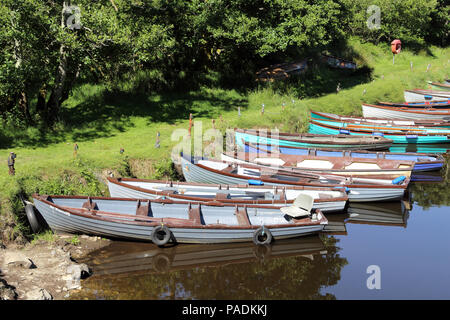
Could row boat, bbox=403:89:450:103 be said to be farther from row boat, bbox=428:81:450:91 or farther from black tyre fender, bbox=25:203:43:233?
black tyre fender, bbox=25:203:43:233

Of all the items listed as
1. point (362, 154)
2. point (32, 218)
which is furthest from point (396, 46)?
point (32, 218)

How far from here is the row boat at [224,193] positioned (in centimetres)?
1764

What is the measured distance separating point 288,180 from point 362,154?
6.16 metres

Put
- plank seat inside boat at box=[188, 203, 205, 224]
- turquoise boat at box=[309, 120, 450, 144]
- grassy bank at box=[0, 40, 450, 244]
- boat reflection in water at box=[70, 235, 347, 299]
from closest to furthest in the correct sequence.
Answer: boat reflection in water at box=[70, 235, 347, 299], plank seat inside boat at box=[188, 203, 205, 224], grassy bank at box=[0, 40, 450, 244], turquoise boat at box=[309, 120, 450, 144]

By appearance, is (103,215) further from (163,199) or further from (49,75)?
(49,75)

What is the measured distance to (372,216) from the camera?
19484 mm

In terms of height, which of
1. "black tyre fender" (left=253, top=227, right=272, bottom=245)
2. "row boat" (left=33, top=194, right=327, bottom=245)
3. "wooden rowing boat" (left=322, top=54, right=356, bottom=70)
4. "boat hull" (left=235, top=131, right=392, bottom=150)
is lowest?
"black tyre fender" (left=253, top=227, right=272, bottom=245)

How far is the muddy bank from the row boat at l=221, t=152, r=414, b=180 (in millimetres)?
9474

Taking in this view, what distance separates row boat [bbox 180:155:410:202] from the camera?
769 inches

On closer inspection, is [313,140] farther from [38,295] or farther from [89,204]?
[38,295]

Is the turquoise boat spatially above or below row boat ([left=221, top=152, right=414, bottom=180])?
above

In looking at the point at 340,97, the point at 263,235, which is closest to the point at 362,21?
the point at 340,97

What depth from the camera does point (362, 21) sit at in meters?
50.6

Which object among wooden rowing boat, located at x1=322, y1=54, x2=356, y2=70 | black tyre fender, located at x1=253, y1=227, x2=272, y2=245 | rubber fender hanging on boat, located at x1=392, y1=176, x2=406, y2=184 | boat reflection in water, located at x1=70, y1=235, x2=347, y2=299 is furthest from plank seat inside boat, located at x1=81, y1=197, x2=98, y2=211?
wooden rowing boat, located at x1=322, y1=54, x2=356, y2=70
